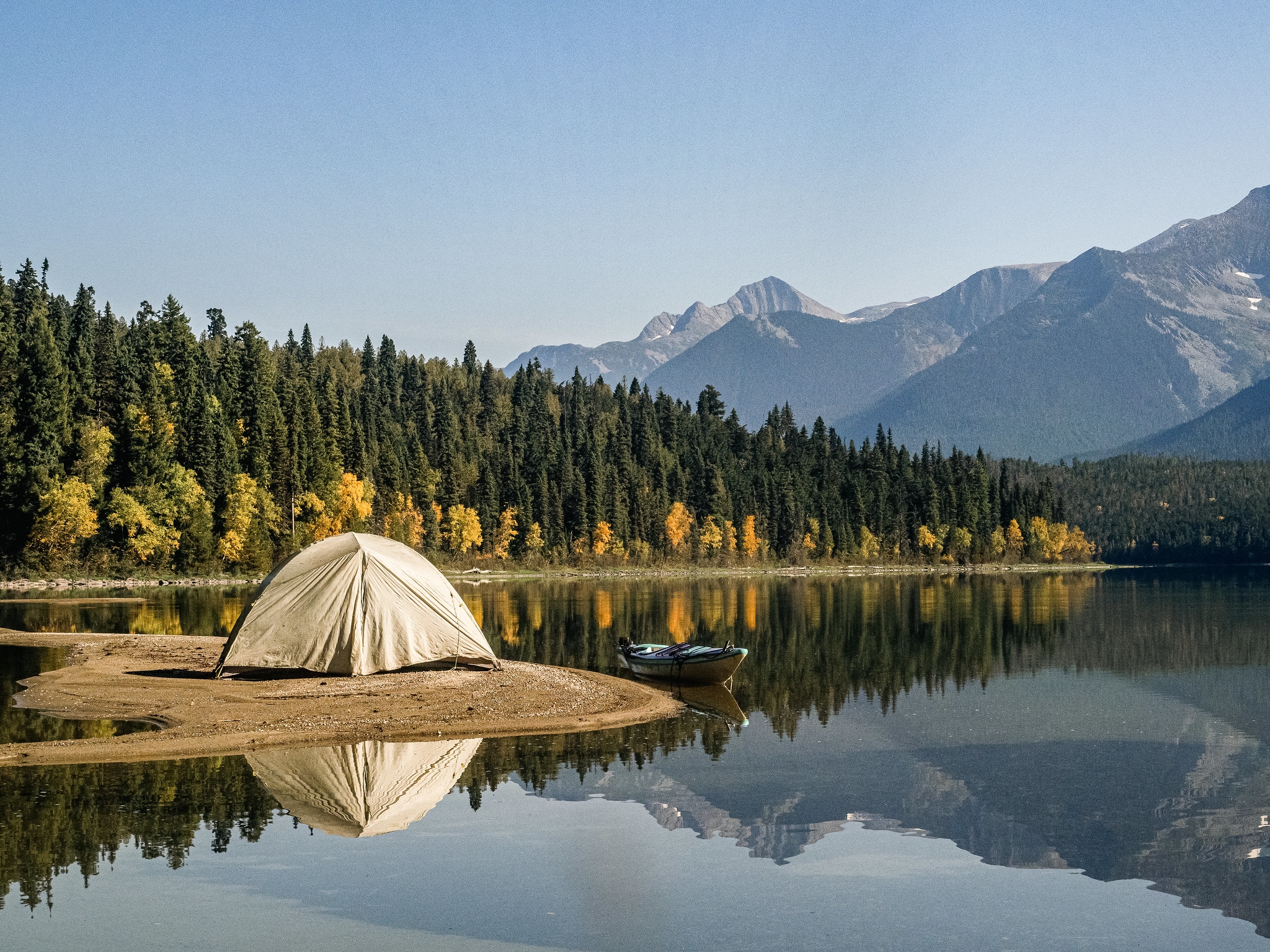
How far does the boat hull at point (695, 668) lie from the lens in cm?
4188

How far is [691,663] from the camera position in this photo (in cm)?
4259

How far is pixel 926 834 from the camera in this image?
22.0 m

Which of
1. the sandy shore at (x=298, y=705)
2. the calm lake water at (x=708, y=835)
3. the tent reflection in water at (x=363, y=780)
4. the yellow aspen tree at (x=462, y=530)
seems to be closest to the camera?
the calm lake water at (x=708, y=835)

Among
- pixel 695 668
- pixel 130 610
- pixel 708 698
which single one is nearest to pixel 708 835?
pixel 708 698

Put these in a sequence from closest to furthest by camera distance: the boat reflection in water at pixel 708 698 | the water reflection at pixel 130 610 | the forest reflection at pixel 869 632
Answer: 1. the boat reflection in water at pixel 708 698
2. the forest reflection at pixel 869 632
3. the water reflection at pixel 130 610

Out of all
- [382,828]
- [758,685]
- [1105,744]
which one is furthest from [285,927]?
[758,685]

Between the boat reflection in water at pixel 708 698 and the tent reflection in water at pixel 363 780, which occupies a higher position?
the tent reflection in water at pixel 363 780

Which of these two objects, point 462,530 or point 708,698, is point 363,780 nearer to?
point 708,698

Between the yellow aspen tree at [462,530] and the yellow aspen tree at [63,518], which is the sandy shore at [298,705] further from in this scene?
the yellow aspen tree at [462,530]

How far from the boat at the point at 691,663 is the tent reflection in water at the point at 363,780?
1409cm

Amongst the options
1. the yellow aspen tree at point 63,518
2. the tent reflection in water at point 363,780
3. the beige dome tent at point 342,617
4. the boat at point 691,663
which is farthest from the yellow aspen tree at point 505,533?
the tent reflection in water at point 363,780

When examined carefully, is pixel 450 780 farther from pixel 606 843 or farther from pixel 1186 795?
pixel 1186 795

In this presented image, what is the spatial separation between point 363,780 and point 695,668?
1963 centimetres

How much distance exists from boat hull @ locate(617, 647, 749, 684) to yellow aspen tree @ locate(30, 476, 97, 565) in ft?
247
